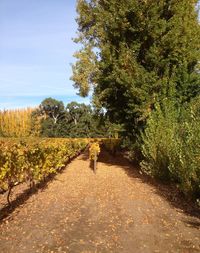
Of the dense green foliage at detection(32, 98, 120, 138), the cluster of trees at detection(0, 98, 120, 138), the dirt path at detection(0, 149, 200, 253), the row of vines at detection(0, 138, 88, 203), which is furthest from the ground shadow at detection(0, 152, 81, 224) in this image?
the dense green foliage at detection(32, 98, 120, 138)

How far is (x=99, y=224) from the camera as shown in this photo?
8578mm

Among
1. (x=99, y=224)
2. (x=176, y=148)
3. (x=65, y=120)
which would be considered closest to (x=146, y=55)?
(x=176, y=148)

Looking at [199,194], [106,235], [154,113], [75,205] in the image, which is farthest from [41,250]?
[154,113]

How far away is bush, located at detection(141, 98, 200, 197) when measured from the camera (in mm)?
10594

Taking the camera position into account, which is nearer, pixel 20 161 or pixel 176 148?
pixel 20 161

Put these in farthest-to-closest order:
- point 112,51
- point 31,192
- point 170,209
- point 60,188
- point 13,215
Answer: point 112,51, point 60,188, point 31,192, point 170,209, point 13,215

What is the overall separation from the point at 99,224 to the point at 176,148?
4.65 metres

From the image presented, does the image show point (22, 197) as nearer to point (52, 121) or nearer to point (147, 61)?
point (147, 61)

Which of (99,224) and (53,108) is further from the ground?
(53,108)

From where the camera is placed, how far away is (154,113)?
54.7 feet

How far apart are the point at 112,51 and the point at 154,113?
4.95 m

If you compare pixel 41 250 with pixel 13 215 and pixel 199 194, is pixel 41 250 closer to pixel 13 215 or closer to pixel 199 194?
pixel 13 215

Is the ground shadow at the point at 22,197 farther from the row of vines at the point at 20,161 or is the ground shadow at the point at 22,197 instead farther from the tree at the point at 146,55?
the tree at the point at 146,55

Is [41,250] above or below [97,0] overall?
below
